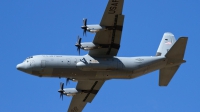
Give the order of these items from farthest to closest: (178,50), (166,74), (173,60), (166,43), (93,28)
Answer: (166,43), (166,74), (173,60), (178,50), (93,28)

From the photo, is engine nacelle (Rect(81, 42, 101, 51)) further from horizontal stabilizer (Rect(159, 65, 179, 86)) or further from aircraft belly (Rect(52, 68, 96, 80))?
horizontal stabilizer (Rect(159, 65, 179, 86))

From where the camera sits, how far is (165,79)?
5619 cm

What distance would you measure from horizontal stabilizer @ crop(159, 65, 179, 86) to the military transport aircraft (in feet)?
0.36

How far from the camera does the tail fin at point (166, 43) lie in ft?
182

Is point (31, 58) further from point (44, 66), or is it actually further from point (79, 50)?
point (79, 50)

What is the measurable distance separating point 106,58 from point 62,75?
16.1ft

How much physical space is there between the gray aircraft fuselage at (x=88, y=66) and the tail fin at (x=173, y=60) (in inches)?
48.5

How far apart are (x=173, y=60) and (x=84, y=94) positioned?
11.7 meters

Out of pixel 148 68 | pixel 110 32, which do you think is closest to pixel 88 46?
pixel 110 32

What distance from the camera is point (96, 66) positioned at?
5175 cm

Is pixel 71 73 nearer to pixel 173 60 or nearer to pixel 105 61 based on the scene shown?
pixel 105 61

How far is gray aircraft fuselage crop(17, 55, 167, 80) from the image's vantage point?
51250 mm

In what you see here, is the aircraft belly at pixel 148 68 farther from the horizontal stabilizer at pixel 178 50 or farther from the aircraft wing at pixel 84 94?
the aircraft wing at pixel 84 94

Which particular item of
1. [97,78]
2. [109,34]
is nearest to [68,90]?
[97,78]
